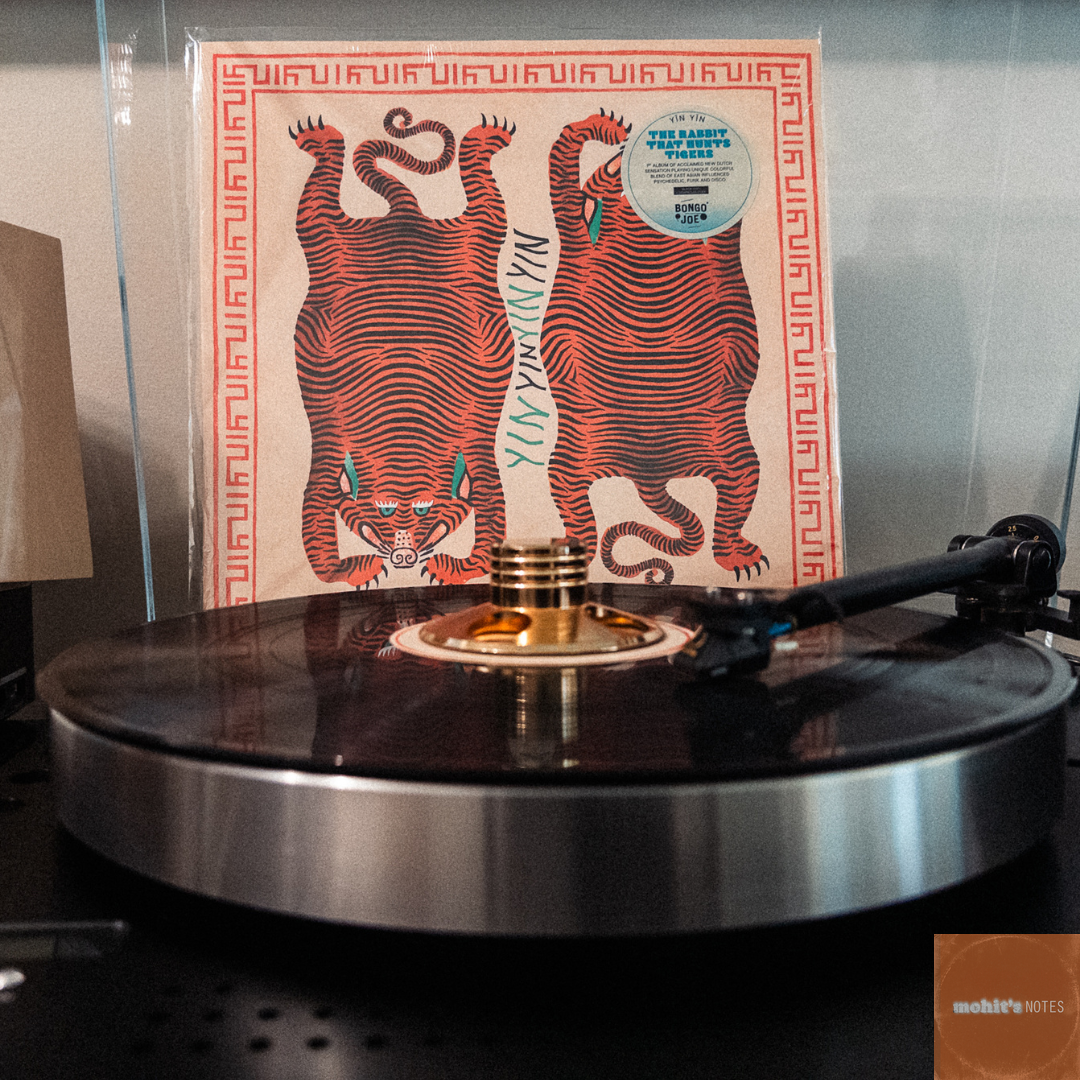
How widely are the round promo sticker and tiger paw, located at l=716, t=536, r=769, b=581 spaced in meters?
0.30

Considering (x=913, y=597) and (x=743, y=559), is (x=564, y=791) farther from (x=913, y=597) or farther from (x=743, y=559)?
(x=743, y=559)

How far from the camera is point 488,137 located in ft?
3.05

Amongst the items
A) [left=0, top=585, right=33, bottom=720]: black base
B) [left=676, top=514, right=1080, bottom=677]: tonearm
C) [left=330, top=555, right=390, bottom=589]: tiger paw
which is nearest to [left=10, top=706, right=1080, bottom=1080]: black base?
[left=676, top=514, right=1080, bottom=677]: tonearm

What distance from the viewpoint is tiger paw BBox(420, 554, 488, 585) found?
901 mm

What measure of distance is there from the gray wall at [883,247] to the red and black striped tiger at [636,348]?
201 millimetres

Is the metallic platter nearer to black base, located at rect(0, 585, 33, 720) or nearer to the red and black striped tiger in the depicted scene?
black base, located at rect(0, 585, 33, 720)

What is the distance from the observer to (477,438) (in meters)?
0.92

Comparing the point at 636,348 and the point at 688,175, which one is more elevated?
the point at 688,175

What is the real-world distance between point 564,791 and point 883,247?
88 cm

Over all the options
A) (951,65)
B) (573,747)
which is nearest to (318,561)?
(573,747)

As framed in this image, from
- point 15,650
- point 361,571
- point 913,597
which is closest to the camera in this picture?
point 913,597

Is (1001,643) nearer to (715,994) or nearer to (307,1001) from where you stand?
(715,994)

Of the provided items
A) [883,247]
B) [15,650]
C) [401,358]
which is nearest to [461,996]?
[15,650]

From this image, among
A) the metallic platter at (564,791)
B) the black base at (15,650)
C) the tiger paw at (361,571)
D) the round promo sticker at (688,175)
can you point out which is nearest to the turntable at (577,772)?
the metallic platter at (564,791)
